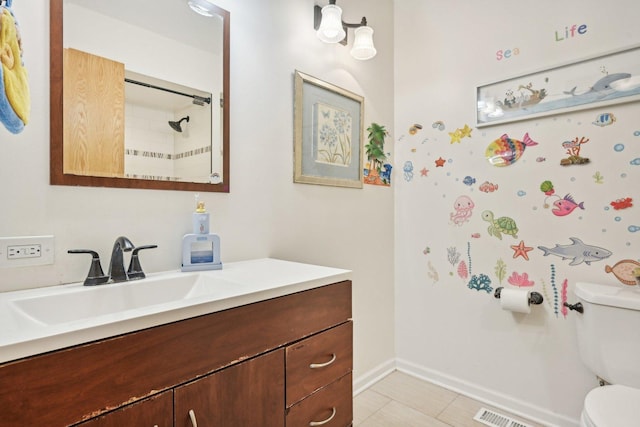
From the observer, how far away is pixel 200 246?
1279 millimetres

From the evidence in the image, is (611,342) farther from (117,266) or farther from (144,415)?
(117,266)

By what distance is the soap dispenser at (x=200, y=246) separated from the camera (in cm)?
121

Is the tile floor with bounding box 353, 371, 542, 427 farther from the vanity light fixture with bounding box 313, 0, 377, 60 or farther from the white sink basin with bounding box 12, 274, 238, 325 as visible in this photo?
the vanity light fixture with bounding box 313, 0, 377, 60

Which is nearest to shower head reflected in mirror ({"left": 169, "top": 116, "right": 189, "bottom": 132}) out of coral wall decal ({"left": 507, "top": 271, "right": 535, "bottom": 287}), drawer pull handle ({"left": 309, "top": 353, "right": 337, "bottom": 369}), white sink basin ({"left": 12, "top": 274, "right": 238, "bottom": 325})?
white sink basin ({"left": 12, "top": 274, "right": 238, "bottom": 325})

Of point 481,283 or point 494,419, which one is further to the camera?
point 481,283

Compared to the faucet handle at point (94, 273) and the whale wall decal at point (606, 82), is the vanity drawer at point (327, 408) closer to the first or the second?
the faucet handle at point (94, 273)

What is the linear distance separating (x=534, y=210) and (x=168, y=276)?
183 cm

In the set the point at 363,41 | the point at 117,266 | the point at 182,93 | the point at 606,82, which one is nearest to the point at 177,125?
the point at 182,93

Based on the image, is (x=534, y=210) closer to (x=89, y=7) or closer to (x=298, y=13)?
(x=298, y=13)

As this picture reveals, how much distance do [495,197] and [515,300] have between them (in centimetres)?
58

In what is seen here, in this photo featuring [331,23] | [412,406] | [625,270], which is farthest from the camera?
[412,406]

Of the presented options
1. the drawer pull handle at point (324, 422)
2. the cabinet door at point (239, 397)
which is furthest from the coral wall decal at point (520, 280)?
the cabinet door at point (239, 397)

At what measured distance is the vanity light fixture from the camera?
64.5 inches

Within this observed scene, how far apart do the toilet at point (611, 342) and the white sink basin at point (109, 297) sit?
4.66 feet
